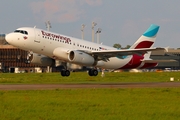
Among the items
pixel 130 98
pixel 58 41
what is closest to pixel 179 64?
pixel 58 41

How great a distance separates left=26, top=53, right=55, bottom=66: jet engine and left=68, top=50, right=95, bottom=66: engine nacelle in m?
4.24

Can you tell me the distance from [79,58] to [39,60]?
19.0 feet

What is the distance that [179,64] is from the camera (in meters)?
144

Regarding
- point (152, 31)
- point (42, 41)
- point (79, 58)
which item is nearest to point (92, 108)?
point (79, 58)

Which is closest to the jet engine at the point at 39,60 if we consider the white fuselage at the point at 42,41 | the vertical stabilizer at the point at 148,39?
the white fuselage at the point at 42,41

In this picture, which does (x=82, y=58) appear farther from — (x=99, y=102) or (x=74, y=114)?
(x=74, y=114)

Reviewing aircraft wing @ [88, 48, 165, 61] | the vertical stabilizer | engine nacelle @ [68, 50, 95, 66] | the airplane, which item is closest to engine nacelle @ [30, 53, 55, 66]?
the airplane

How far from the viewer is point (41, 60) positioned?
1997 inches

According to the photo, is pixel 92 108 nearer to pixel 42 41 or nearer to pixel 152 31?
pixel 42 41

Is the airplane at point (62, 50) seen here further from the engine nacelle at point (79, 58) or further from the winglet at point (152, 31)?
the winglet at point (152, 31)

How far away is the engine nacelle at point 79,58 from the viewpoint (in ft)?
153

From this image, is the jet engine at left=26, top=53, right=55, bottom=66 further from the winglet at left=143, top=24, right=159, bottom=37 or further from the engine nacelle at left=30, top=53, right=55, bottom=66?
the winglet at left=143, top=24, right=159, bottom=37

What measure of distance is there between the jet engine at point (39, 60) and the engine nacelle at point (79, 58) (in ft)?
13.9

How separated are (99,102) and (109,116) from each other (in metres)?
5.05
